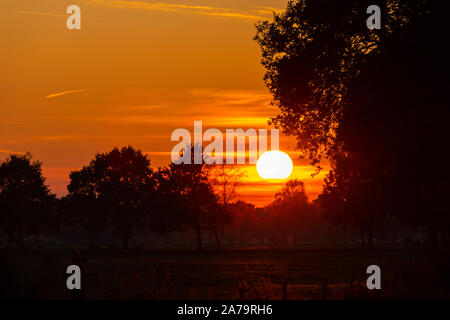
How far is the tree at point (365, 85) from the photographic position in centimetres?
3117

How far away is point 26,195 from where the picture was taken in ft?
431

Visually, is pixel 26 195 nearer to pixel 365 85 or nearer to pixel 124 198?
pixel 124 198

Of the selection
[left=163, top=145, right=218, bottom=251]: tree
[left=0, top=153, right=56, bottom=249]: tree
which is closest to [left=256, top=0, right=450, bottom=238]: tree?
[left=163, top=145, right=218, bottom=251]: tree

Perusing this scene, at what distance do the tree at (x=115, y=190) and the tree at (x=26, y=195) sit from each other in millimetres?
5639

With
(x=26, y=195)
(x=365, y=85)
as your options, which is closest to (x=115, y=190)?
(x=26, y=195)

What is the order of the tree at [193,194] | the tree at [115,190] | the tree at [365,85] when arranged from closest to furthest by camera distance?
the tree at [365,85] → the tree at [193,194] → the tree at [115,190]

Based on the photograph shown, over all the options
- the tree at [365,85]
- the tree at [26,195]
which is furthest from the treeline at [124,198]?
the tree at [365,85]

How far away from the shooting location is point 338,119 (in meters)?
36.5

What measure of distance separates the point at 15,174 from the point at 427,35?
374 ft

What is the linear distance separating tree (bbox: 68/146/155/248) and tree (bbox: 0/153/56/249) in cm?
564

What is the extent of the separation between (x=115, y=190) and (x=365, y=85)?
101528mm

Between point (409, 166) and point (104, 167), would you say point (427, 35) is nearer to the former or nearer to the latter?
point (409, 166)

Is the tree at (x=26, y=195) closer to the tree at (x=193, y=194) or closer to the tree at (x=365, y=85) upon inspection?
the tree at (x=193, y=194)

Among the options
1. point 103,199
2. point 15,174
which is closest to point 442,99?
point 103,199
